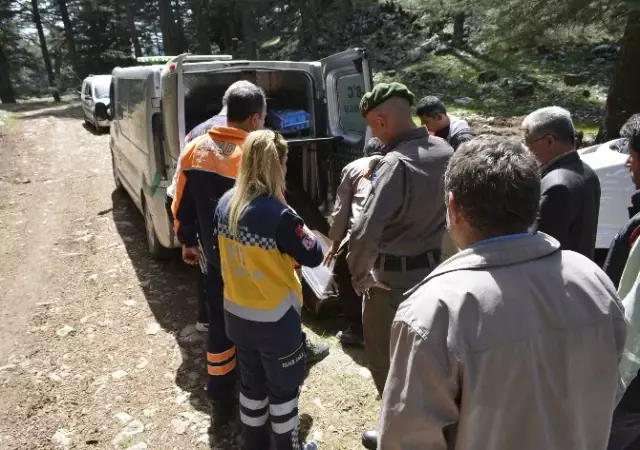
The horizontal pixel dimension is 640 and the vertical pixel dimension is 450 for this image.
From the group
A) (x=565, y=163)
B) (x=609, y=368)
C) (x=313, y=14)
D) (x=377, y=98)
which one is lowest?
(x=609, y=368)

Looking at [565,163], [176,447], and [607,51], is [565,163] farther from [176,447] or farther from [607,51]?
[607,51]

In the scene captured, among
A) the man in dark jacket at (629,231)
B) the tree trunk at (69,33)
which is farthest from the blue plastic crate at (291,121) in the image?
the tree trunk at (69,33)

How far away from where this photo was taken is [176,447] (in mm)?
3314

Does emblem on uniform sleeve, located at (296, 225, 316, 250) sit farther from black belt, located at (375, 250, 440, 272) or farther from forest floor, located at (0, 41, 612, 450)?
forest floor, located at (0, 41, 612, 450)

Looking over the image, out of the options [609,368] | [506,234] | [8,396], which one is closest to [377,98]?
[506,234]

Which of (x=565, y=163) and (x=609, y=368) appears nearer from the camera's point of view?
(x=609, y=368)

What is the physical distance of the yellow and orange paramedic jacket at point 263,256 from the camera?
2521mm

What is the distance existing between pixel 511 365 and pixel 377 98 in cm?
179

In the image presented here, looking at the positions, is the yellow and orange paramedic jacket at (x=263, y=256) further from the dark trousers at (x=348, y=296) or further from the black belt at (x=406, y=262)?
the dark trousers at (x=348, y=296)

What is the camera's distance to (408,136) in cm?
272

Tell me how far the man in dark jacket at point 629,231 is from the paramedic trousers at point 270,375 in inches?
59.3

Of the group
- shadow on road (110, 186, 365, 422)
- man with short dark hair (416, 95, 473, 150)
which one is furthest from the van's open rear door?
shadow on road (110, 186, 365, 422)

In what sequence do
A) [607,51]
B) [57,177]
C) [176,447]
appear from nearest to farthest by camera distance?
[176,447], [57,177], [607,51]

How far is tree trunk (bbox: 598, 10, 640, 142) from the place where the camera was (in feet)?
27.4
